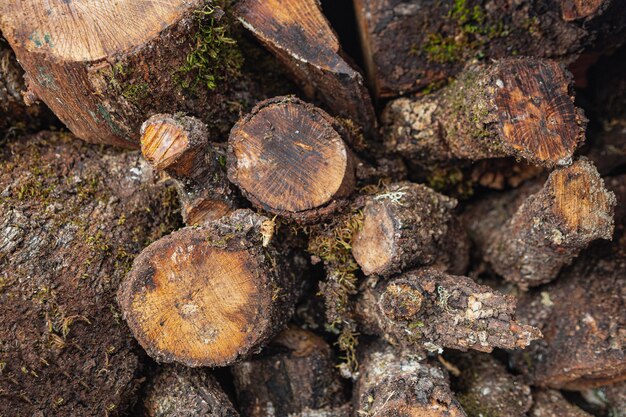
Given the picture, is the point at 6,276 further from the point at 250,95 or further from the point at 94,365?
the point at 250,95

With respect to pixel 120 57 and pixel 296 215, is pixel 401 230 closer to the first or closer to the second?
pixel 296 215

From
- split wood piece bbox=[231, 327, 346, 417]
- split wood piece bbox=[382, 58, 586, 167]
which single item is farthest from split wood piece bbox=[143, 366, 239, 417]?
split wood piece bbox=[382, 58, 586, 167]

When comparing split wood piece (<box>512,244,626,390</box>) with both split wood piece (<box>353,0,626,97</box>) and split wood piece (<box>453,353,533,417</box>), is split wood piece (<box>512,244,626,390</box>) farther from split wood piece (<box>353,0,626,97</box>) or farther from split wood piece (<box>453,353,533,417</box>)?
split wood piece (<box>353,0,626,97</box>)

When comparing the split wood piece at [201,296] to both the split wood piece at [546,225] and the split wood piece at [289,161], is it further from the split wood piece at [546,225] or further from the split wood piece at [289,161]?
the split wood piece at [546,225]

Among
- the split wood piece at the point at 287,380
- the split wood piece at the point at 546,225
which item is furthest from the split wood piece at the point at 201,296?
the split wood piece at the point at 546,225

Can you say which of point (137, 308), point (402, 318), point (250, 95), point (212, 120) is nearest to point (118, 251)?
point (137, 308)

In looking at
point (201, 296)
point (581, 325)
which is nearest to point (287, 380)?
point (201, 296)
